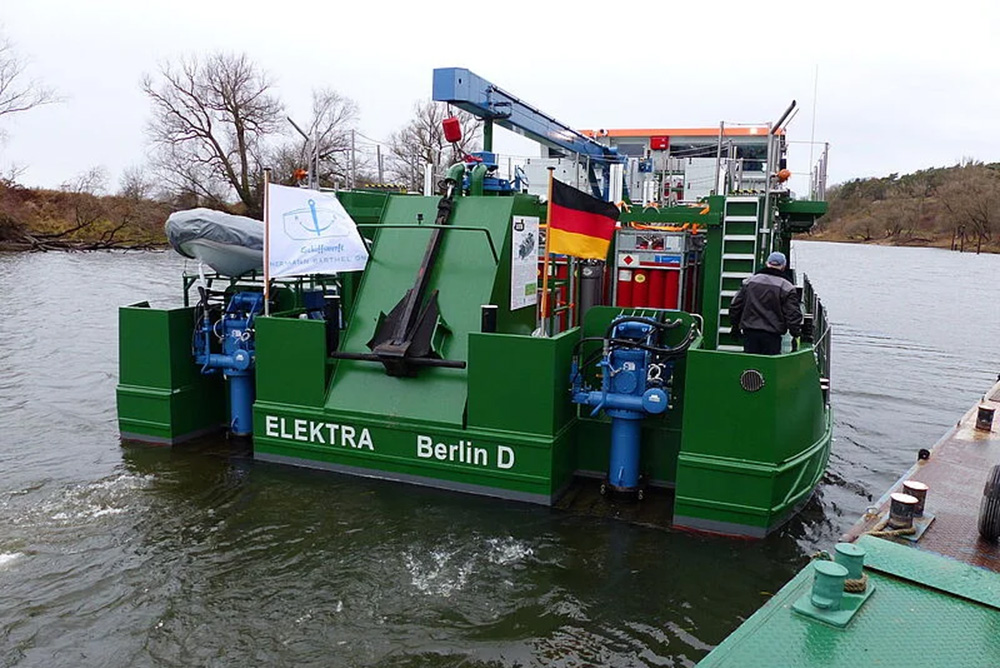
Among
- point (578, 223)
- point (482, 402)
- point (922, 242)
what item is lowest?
point (482, 402)

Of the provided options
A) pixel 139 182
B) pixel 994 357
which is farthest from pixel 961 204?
pixel 139 182

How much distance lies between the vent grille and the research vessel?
10 mm

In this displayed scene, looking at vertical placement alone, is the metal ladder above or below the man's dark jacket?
above

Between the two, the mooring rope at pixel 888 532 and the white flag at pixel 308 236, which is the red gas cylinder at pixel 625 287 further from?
the mooring rope at pixel 888 532

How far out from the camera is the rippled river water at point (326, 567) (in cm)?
460

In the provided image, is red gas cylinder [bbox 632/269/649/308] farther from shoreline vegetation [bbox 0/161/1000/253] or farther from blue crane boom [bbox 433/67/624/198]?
shoreline vegetation [bbox 0/161/1000/253]

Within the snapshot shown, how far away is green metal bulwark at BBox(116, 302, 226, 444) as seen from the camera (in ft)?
25.5

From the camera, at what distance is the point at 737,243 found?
7617 millimetres

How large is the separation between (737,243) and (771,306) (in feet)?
4.86

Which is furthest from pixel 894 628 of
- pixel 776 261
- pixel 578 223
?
pixel 578 223

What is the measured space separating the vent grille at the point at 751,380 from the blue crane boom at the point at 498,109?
432 centimetres

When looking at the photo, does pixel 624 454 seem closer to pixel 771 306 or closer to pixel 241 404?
pixel 771 306

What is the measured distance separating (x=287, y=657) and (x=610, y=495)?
323 centimetres

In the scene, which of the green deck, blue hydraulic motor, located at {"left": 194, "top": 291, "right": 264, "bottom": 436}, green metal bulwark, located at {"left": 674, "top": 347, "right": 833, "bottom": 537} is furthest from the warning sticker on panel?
the green deck
